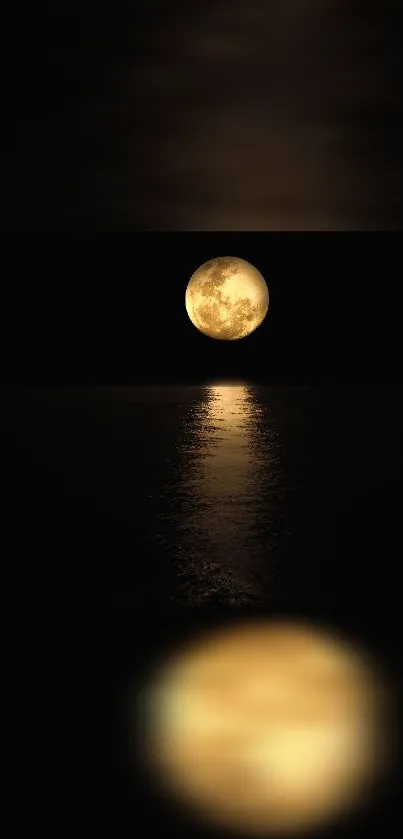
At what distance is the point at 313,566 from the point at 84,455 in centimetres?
251

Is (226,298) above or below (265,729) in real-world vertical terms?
above

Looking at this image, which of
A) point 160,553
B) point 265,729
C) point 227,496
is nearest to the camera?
point 265,729

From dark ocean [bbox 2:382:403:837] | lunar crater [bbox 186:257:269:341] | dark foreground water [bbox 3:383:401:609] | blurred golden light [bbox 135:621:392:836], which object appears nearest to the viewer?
blurred golden light [bbox 135:621:392:836]

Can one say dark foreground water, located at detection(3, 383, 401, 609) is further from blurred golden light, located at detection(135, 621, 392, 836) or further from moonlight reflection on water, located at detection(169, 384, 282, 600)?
blurred golden light, located at detection(135, 621, 392, 836)

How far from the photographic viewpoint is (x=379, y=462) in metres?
4.90

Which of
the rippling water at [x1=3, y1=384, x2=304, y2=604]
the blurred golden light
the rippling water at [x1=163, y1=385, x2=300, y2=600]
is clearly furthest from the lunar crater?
the blurred golden light

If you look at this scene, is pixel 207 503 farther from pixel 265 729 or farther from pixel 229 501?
pixel 265 729

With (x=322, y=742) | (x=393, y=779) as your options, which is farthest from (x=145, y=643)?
(x=393, y=779)

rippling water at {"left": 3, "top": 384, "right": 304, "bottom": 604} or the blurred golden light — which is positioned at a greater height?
rippling water at {"left": 3, "top": 384, "right": 304, "bottom": 604}

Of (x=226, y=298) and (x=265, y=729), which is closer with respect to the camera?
(x=265, y=729)

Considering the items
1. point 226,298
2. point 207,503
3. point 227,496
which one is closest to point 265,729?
point 207,503

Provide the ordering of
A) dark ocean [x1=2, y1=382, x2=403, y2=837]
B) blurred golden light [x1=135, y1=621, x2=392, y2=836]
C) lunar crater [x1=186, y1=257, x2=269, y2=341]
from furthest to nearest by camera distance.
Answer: lunar crater [x1=186, y1=257, x2=269, y2=341], dark ocean [x1=2, y1=382, x2=403, y2=837], blurred golden light [x1=135, y1=621, x2=392, y2=836]

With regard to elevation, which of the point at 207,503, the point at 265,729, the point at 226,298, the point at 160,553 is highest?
the point at 226,298

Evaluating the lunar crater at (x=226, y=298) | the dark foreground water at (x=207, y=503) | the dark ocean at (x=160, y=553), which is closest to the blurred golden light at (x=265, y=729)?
the dark ocean at (x=160, y=553)
